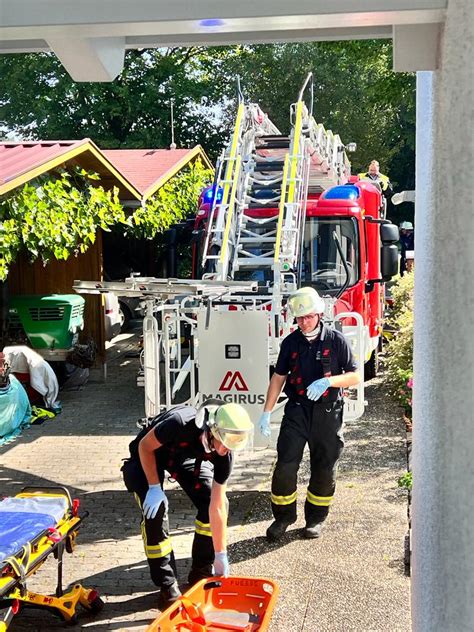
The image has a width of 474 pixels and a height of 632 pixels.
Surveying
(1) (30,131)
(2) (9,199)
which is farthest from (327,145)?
(1) (30,131)

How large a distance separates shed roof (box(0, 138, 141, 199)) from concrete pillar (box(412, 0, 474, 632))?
669 centimetres

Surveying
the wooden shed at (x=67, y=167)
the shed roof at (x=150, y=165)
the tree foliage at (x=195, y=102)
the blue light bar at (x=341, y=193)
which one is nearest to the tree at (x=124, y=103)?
the tree foliage at (x=195, y=102)

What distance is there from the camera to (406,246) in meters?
21.8

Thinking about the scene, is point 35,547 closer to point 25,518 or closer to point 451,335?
point 25,518

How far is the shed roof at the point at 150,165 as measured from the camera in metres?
14.5

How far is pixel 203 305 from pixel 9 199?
340 cm

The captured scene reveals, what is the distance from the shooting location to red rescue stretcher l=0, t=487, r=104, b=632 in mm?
4270

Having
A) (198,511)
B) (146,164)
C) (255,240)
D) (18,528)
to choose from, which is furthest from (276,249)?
(146,164)

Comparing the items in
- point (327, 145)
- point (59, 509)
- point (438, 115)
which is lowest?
point (59, 509)

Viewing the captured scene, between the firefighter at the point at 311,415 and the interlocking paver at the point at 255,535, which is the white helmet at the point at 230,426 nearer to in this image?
the interlocking paver at the point at 255,535

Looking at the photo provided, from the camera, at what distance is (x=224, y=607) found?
14.5 ft

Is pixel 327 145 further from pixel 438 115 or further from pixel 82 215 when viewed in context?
pixel 438 115

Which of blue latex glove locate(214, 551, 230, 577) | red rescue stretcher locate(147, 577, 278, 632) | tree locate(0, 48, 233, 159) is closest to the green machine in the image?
blue latex glove locate(214, 551, 230, 577)

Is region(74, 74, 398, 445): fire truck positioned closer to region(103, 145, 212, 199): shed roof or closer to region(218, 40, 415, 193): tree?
region(103, 145, 212, 199): shed roof
